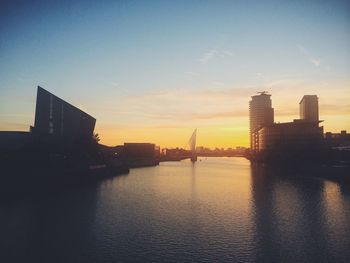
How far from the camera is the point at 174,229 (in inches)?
1211

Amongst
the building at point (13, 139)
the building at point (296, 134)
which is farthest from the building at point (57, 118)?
the building at point (296, 134)

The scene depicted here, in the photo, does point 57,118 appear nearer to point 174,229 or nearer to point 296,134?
point 174,229

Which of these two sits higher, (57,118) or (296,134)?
(296,134)

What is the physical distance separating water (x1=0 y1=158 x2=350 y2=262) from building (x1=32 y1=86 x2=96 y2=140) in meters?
40.9

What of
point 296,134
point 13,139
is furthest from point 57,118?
point 296,134

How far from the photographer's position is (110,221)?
33812mm

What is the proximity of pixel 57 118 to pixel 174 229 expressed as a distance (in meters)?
69.1

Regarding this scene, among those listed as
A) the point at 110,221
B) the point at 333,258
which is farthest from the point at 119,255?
the point at 333,258

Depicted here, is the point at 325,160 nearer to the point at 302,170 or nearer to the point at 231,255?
the point at 302,170

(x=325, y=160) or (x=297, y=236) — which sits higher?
(x=325, y=160)

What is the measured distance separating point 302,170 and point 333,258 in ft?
256

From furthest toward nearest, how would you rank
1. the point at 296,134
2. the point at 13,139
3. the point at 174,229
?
the point at 296,134, the point at 13,139, the point at 174,229

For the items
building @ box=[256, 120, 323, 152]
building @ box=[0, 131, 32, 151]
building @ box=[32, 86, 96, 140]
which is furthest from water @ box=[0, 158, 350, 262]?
building @ box=[256, 120, 323, 152]

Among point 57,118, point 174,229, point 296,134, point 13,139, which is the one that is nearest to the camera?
point 174,229
